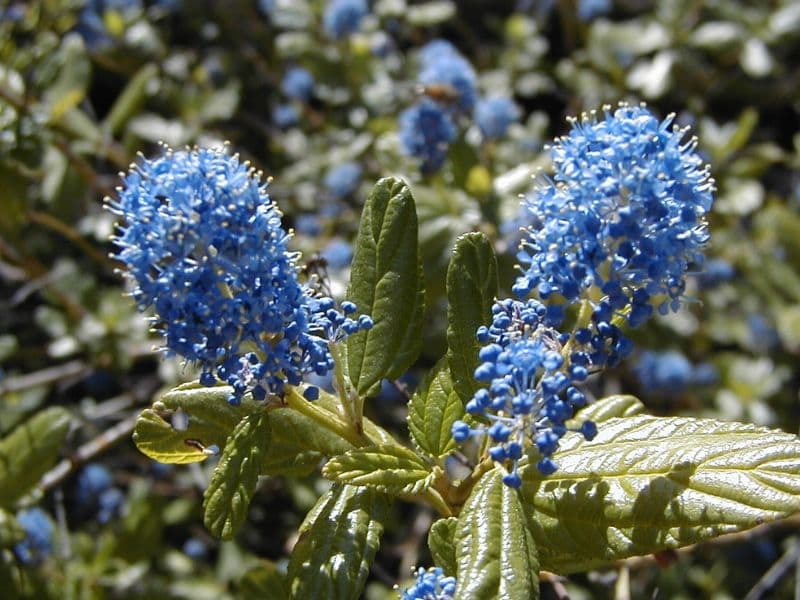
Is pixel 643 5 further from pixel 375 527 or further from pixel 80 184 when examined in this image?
pixel 375 527

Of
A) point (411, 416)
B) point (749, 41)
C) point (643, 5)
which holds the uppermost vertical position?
point (643, 5)

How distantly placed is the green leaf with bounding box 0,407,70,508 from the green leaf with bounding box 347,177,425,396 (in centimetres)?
153

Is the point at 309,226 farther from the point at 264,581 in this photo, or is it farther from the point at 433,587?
the point at 433,587

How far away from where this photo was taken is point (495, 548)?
65.9 inches

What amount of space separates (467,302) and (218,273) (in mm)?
590

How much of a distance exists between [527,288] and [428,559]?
2.50m

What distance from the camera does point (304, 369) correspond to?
1.87 metres

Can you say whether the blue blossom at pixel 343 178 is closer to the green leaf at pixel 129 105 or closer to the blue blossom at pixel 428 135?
the blue blossom at pixel 428 135

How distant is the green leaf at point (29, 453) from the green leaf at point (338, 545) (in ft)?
4.91

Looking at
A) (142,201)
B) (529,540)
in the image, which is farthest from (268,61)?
(529,540)

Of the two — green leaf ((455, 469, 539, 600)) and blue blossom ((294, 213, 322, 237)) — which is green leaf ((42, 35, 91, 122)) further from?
green leaf ((455, 469, 539, 600))

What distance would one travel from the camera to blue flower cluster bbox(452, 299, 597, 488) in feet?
5.48

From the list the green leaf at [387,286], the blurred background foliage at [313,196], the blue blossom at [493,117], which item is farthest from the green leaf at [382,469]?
the blue blossom at [493,117]

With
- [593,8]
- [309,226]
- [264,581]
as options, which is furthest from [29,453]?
[593,8]
